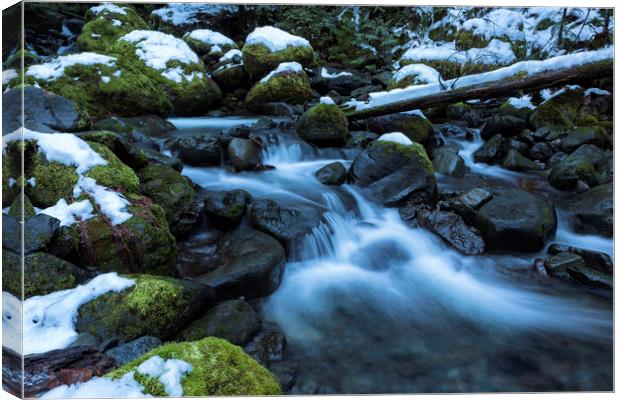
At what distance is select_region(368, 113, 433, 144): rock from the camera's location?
5847 mm

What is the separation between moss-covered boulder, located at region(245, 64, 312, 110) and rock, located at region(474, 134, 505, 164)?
11.0ft

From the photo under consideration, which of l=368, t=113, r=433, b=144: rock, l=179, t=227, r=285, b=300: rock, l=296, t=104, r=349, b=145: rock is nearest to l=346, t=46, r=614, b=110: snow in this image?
l=368, t=113, r=433, b=144: rock

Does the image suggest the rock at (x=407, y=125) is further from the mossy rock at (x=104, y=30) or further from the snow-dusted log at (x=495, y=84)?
the mossy rock at (x=104, y=30)

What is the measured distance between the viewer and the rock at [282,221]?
3.51m

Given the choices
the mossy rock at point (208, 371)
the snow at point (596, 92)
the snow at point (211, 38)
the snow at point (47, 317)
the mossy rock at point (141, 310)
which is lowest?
the mossy rock at point (141, 310)

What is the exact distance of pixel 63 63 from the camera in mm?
5109

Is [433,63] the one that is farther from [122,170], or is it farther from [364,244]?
[122,170]

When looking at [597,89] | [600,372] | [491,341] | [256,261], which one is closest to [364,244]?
[256,261]

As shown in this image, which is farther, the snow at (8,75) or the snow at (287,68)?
the snow at (287,68)

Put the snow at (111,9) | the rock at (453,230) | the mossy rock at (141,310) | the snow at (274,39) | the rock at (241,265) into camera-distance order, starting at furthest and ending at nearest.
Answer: the snow at (274,39) < the snow at (111,9) < the rock at (453,230) < the rock at (241,265) < the mossy rock at (141,310)

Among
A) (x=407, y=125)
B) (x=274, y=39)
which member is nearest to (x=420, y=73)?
(x=407, y=125)

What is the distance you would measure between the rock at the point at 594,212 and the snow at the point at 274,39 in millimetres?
4441

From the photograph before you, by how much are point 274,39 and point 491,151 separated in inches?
159

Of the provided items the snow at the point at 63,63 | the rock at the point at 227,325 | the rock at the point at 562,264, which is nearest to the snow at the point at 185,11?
the snow at the point at 63,63
